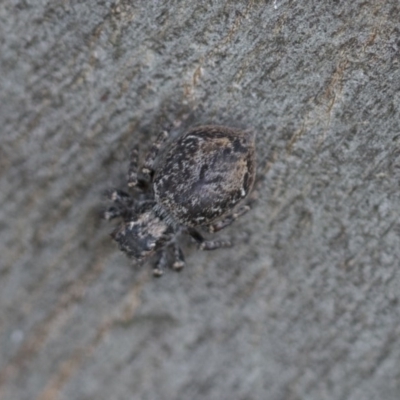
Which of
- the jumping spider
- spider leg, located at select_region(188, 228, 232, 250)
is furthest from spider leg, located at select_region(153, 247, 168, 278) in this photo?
spider leg, located at select_region(188, 228, 232, 250)

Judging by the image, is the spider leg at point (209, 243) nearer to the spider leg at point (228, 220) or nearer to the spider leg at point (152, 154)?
the spider leg at point (228, 220)

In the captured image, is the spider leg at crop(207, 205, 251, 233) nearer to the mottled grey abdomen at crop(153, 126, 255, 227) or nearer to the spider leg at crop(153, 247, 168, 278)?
the mottled grey abdomen at crop(153, 126, 255, 227)

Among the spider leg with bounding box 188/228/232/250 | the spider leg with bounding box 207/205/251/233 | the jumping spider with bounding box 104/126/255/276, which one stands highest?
the jumping spider with bounding box 104/126/255/276

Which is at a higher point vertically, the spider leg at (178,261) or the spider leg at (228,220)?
the spider leg at (228,220)

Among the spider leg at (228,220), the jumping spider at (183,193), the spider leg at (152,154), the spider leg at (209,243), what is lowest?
the spider leg at (209,243)

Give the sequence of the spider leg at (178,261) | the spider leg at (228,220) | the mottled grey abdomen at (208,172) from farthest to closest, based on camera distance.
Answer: the spider leg at (178,261) → the spider leg at (228,220) → the mottled grey abdomen at (208,172)

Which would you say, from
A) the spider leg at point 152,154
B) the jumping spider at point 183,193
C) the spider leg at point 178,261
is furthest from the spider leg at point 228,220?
the spider leg at point 152,154

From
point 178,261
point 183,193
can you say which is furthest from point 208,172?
point 178,261

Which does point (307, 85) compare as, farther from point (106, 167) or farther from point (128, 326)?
point (128, 326)
